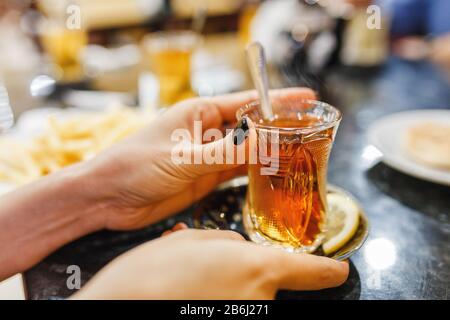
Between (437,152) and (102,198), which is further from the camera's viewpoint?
(437,152)

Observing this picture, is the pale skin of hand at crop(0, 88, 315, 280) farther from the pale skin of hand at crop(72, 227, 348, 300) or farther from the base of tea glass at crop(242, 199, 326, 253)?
the pale skin of hand at crop(72, 227, 348, 300)

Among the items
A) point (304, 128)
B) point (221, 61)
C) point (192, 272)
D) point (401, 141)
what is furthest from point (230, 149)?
point (221, 61)

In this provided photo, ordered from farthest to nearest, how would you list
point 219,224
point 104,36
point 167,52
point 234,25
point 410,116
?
1. point 234,25
2. point 104,36
3. point 167,52
4. point 410,116
5. point 219,224

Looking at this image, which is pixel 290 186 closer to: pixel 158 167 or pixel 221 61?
pixel 158 167

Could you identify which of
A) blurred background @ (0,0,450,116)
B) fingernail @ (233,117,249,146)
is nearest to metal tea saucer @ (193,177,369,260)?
fingernail @ (233,117,249,146)

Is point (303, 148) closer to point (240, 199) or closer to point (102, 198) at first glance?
point (240, 199)

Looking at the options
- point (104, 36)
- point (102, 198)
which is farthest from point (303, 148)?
point (104, 36)
